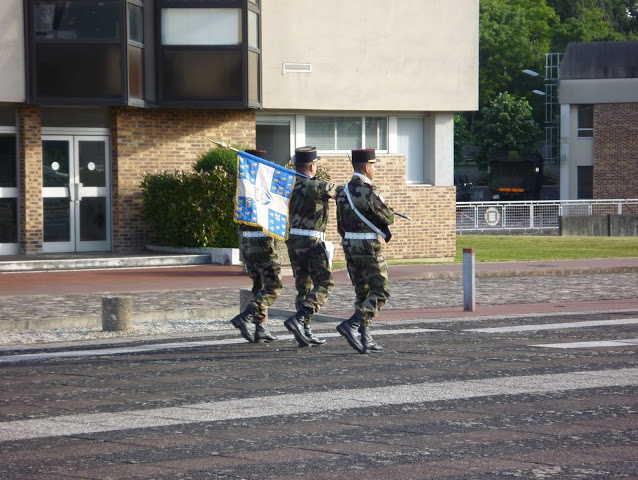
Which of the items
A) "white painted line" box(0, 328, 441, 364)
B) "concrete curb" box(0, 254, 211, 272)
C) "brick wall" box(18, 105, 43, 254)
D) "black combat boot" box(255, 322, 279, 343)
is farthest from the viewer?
"brick wall" box(18, 105, 43, 254)

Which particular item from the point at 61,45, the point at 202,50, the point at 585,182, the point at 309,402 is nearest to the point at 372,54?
the point at 202,50

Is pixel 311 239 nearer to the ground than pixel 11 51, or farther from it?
nearer to the ground

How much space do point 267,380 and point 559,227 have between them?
101 ft

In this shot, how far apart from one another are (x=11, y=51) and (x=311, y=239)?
13.0 m

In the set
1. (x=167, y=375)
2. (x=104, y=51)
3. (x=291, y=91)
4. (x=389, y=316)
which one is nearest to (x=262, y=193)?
(x=167, y=375)

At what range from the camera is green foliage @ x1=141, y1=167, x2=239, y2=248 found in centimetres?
2241

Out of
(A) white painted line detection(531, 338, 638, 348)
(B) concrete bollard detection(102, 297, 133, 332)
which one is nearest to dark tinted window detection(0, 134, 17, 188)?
(B) concrete bollard detection(102, 297, 133, 332)

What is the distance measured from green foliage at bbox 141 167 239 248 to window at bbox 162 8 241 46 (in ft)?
9.49

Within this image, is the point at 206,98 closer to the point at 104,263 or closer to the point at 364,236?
the point at 104,263

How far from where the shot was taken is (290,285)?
1923 cm

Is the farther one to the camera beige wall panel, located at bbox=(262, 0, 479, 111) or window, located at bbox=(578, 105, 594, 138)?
window, located at bbox=(578, 105, 594, 138)

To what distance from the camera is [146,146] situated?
78.5 ft

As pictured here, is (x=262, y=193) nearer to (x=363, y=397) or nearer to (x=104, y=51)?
(x=363, y=397)

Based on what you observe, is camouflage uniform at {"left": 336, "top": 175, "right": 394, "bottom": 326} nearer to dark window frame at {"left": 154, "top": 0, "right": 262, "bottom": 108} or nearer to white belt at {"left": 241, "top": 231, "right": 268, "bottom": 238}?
white belt at {"left": 241, "top": 231, "right": 268, "bottom": 238}
